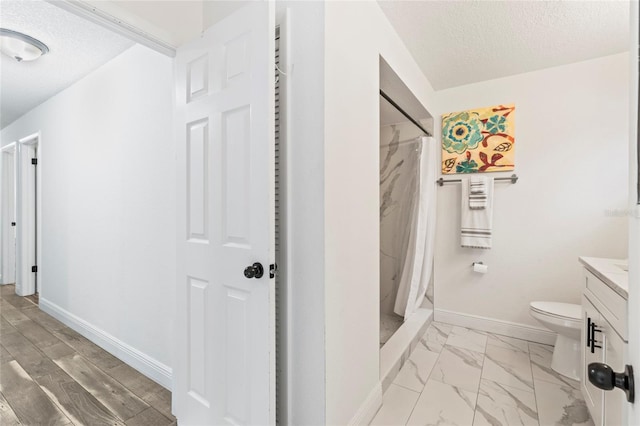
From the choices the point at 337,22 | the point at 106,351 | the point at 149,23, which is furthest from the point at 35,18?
the point at 106,351

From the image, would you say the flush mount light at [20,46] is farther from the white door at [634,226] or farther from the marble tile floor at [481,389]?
the marble tile floor at [481,389]

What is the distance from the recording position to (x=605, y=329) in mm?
1331

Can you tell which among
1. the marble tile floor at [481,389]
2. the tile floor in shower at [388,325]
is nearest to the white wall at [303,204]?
the marble tile floor at [481,389]

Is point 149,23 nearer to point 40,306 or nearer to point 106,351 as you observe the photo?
point 106,351

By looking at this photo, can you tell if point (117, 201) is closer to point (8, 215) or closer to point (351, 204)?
point (351, 204)

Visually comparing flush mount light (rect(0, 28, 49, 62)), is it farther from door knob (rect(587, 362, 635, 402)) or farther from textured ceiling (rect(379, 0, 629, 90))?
door knob (rect(587, 362, 635, 402))

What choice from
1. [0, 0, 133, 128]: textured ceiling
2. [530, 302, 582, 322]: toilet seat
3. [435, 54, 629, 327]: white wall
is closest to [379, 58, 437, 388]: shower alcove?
[435, 54, 629, 327]: white wall

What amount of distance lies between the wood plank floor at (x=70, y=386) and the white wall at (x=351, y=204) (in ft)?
3.58

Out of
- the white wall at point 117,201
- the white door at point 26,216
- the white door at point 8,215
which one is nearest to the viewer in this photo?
the white wall at point 117,201

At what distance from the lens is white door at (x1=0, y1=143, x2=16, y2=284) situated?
4.21m

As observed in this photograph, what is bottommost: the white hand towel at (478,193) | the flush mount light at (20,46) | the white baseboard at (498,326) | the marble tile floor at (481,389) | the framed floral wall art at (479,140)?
the marble tile floor at (481,389)

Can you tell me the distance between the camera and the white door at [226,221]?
1228 mm

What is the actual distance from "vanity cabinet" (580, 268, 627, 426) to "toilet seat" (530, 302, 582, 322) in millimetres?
347

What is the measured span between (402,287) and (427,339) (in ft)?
1.68
